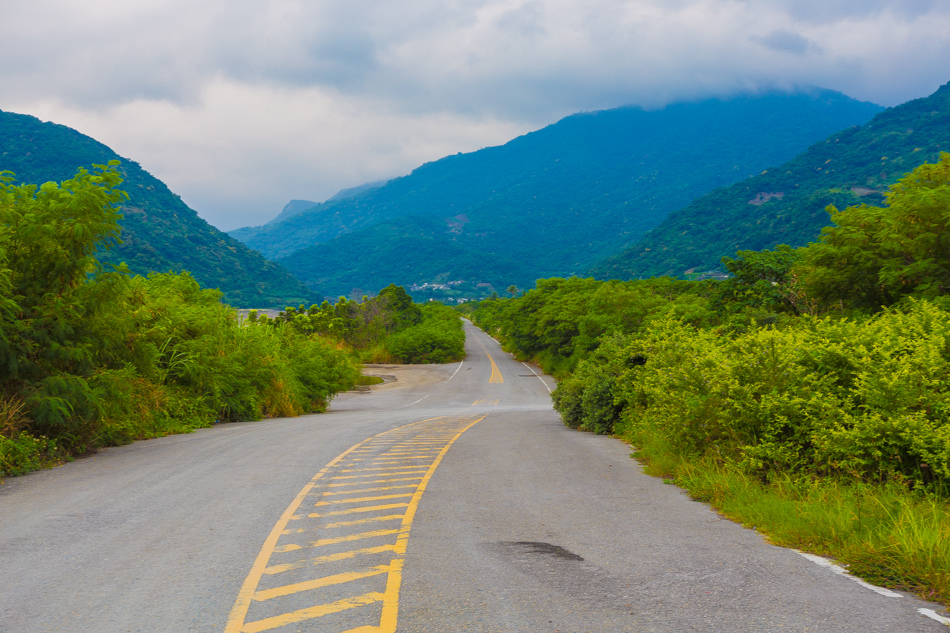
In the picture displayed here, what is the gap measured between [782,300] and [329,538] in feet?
60.5

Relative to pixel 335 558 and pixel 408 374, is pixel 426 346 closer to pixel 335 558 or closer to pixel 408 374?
pixel 408 374

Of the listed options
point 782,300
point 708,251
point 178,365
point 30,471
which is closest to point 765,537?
point 30,471

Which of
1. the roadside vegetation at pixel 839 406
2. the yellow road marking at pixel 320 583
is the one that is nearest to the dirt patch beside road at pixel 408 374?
the roadside vegetation at pixel 839 406

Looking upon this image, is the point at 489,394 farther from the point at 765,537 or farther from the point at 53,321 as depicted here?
the point at 765,537

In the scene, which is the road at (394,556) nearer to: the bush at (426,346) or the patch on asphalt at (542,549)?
the patch on asphalt at (542,549)

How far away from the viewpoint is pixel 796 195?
128 metres

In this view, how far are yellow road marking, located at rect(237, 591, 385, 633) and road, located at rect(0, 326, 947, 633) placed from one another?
20mm

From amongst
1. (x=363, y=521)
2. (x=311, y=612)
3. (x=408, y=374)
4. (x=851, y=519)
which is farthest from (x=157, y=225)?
(x=851, y=519)

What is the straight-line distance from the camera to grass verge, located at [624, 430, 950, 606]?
5457mm

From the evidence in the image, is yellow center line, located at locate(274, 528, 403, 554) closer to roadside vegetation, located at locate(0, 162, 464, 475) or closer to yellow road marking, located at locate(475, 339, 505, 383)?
roadside vegetation, located at locate(0, 162, 464, 475)

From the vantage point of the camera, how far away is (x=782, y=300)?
2092 cm

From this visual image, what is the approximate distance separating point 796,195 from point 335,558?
140740 millimetres

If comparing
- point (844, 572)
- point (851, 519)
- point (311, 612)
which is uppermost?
point (311, 612)

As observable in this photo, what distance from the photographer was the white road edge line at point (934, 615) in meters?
4.60
